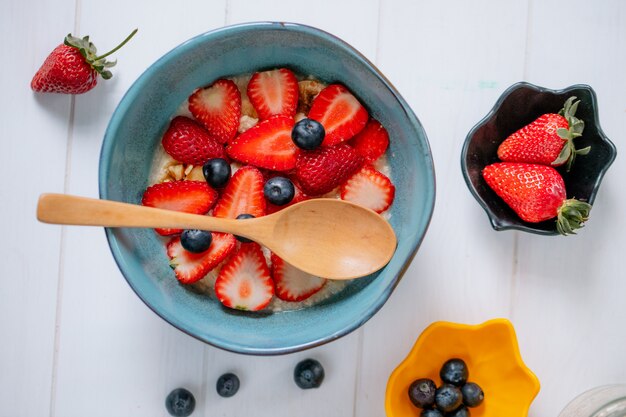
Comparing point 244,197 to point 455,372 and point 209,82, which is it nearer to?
point 209,82

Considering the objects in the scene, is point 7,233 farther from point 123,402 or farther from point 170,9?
point 170,9

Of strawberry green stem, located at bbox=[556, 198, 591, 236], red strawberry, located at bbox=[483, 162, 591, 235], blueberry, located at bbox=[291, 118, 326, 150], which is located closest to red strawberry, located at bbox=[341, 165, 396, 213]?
blueberry, located at bbox=[291, 118, 326, 150]

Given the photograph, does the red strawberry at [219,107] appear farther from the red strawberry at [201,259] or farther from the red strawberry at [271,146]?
the red strawberry at [201,259]

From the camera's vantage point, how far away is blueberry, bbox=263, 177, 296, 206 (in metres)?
1.15

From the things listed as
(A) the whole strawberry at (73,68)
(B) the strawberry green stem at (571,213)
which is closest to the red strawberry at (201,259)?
(A) the whole strawberry at (73,68)

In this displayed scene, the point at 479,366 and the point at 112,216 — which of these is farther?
the point at 479,366

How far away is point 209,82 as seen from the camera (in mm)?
1226

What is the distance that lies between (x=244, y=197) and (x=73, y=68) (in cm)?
40

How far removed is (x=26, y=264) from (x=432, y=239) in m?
0.82

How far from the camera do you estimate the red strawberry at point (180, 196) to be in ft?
3.91

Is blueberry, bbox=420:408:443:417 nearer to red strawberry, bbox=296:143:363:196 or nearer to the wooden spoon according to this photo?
the wooden spoon

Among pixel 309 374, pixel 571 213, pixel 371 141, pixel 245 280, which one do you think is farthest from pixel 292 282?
pixel 571 213

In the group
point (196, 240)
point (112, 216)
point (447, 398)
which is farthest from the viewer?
point (447, 398)

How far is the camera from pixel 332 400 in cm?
133
